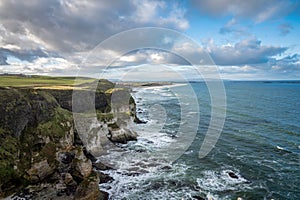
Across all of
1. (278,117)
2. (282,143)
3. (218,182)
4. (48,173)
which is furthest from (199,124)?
(48,173)

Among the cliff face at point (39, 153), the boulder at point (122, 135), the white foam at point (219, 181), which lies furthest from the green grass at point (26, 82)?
the white foam at point (219, 181)

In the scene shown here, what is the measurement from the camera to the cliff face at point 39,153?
21.9 metres

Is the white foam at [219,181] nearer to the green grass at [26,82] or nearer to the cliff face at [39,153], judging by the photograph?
the cliff face at [39,153]

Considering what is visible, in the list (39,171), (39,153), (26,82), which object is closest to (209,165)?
(39,171)

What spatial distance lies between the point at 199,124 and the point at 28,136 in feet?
135

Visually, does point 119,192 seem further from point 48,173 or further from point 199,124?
point 199,124

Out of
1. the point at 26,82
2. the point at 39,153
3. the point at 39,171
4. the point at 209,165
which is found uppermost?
the point at 26,82

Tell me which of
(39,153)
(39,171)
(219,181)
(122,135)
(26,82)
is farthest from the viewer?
(26,82)

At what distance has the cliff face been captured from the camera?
21.9m

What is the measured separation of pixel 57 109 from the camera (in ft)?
112

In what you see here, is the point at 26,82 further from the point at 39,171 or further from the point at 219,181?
the point at 219,181

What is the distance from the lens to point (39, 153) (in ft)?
84.6

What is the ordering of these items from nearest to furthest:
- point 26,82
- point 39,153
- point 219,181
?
1. point 39,153
2. point 219,181
3. point 26,82

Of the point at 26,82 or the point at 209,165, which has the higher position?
the point at 26,82
